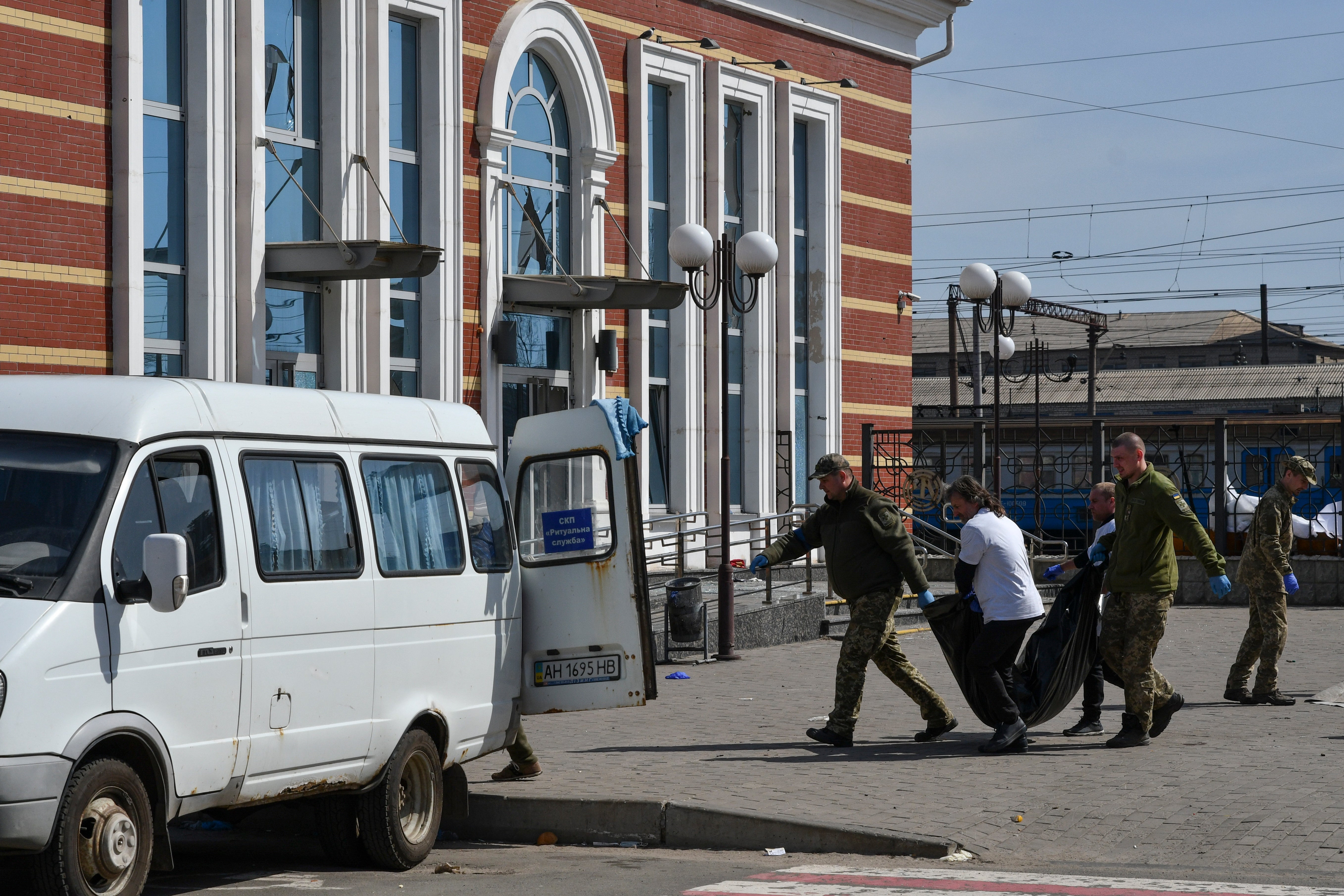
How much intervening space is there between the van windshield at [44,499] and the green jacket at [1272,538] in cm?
863

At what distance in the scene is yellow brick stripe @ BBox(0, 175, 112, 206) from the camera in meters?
13.6

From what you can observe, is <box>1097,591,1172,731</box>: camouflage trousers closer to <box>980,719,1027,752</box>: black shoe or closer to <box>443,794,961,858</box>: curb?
<box>980,719,1027,752</box>: black shoe

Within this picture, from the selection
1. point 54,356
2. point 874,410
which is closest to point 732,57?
point 874,410

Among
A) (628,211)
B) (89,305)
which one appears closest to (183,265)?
(89,305)

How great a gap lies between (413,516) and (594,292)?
35.7 ft

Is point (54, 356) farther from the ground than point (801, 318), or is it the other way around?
point (801, 318)

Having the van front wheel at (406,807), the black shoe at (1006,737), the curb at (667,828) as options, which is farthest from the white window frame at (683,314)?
the van front wheel at (406,807)

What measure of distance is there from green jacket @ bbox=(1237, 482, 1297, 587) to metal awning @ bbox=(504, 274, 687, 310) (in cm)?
775

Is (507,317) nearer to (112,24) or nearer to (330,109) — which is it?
(330,109)

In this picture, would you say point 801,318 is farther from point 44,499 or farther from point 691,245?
point 44,499

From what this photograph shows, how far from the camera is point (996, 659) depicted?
968 cm

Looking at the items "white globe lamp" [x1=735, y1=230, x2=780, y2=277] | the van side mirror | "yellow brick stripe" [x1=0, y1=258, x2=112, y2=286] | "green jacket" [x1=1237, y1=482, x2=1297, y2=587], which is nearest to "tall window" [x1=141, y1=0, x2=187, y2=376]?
→ "yellow brick stripe" [x1=0, y1=258, x2=112, y2=286]

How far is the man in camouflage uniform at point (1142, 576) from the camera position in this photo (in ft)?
32.2

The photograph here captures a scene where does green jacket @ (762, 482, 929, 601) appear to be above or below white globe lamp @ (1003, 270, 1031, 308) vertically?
below
